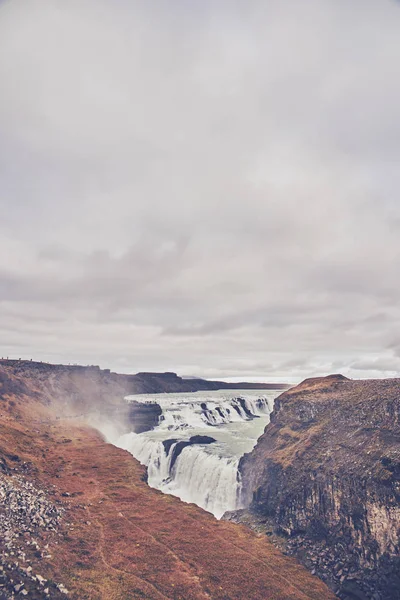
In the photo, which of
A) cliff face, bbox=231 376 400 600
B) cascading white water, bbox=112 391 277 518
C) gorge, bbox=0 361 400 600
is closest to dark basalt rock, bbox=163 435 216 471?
cascading white water, bbox=112 391 277 518

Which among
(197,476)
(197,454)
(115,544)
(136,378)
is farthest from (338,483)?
(136,378)

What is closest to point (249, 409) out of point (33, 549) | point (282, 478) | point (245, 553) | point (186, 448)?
point (186, 448)

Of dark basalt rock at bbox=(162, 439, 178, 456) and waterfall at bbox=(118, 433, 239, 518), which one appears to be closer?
waterfall at bbox=(118, 433, 239, 518)

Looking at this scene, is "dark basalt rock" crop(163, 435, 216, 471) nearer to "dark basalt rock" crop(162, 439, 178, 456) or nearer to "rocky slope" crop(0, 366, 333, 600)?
"dark basalt rock" crop(162, 439, 178, 456)

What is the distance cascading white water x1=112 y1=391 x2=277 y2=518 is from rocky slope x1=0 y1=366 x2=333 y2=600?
691cm

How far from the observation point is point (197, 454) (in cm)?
4881

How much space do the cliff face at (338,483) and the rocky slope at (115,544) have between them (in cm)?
254

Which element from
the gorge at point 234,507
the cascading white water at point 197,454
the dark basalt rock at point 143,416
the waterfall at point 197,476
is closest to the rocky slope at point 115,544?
the gorge at point 234,507

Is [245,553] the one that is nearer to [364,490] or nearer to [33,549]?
[364,490]

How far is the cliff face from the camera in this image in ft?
78.5

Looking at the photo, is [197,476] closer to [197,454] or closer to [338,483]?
[197,454]

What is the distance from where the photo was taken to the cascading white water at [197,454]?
41.9 meters

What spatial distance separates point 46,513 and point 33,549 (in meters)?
5.99

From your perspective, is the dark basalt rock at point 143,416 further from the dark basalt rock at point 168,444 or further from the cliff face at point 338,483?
the cliff face at point 338,483
